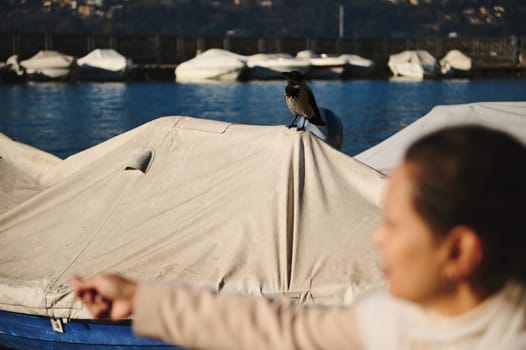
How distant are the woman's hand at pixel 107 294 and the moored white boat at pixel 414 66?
196 ft

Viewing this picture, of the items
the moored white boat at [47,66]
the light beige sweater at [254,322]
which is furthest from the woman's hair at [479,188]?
the moored white boat at [47,66]

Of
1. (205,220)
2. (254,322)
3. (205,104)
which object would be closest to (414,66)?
(205,104)

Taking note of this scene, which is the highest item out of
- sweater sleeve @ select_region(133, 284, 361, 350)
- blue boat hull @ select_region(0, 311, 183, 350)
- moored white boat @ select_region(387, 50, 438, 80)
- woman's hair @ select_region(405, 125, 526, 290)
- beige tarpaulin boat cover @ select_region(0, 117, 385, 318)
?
woman's hair @ select_region(405, 125, 526, 290)

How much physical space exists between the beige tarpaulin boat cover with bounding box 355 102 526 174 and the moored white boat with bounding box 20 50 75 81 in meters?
43.5

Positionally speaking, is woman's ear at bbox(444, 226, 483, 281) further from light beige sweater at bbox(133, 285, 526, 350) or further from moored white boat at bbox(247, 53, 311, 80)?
moored white boat at bbox(247, 53, 311, 80)

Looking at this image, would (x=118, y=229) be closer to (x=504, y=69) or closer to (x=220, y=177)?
(x=220, y=177)

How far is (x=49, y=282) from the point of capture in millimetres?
5176

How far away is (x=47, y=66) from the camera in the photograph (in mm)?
51344

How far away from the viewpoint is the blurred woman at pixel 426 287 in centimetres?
103

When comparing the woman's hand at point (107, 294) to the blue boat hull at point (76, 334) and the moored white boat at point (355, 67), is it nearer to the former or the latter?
the blue boat hull at point (76, 334)

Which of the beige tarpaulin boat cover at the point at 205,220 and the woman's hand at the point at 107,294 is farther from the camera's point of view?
the beige tarpaulin boat cover at the point at 205,220

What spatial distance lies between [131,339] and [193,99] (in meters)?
36.3

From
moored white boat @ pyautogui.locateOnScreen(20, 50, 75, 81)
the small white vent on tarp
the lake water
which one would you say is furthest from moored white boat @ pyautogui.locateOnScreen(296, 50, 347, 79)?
the small white vent on tarp

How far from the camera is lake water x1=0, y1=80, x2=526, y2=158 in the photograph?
88.4 feet
